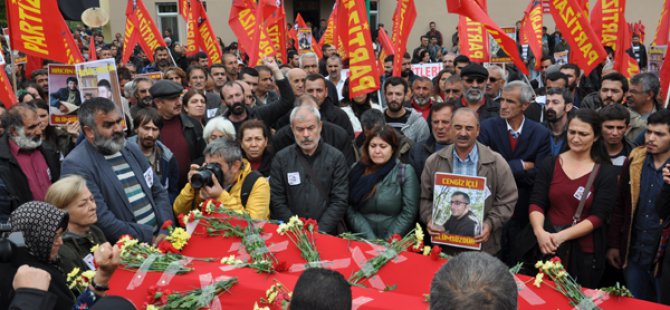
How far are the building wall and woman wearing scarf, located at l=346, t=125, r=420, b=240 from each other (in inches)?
879

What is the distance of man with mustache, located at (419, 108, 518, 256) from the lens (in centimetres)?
486

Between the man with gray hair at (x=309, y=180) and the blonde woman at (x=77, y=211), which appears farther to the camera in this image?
the man with gray hair at (x=309, y=180)

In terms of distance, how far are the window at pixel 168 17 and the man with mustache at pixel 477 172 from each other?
80.6 feet

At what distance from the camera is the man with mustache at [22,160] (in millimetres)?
5123

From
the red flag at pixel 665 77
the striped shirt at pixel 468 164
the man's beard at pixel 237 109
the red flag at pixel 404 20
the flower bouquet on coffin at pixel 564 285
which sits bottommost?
the flower bouquet on coffin at pixel 564 285

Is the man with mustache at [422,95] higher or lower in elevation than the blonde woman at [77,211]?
higher

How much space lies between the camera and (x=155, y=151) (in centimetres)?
569

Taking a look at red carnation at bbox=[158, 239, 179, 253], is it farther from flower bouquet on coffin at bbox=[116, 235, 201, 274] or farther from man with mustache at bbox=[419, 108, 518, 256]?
man with mustache at bbox=[419, 108, 518, 256]

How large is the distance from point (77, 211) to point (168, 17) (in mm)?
25602

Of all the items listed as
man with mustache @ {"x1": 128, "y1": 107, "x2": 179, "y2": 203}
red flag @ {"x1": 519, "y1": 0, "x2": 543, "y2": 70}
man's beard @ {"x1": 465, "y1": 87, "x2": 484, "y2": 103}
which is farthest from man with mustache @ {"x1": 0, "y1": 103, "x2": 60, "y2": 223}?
red flag @ {"x1": 519, "y1": 0, "x2": 543, "y2": 70}

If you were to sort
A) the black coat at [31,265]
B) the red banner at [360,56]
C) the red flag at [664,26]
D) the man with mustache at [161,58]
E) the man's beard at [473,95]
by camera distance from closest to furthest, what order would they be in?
the black coat at [31,265] < the man's beard at [473,95] < the red banner at [360,56] < the red flag at [664,26] < the man with mustache at [161,58]

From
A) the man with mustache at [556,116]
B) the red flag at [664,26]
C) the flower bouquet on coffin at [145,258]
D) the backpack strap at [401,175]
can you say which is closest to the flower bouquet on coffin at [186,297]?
the flower bouquet on coffin at [145,258]

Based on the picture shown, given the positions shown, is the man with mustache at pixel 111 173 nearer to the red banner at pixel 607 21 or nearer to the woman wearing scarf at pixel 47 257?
the woman wearing scarf at pixel 47 257

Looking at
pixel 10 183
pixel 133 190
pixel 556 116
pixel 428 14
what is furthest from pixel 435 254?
pixel 428 14
